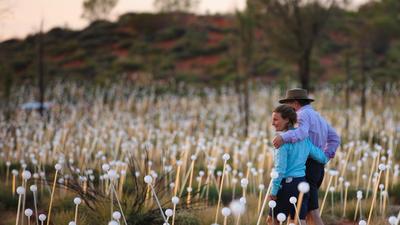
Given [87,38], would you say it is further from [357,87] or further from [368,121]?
[368,121]

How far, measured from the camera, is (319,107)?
14883mm

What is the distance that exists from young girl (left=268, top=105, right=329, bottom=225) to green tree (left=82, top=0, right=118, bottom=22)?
165ft

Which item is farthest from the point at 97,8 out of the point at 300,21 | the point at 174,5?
the point at 300,21

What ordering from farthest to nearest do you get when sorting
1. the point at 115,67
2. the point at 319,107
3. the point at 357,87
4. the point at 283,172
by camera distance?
the point at 115,67 < the point at 357,87 < the point at 319,107 < the point at 283,172

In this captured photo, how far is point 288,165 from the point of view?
425 centimetres

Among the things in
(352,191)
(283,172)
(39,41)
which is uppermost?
(39,41)

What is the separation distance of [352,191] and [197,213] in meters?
2.43

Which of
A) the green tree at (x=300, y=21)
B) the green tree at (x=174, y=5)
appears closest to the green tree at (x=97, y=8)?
A: the green tree at (x=174, y=5)

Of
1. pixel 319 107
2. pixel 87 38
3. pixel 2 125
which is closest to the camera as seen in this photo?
pixel 2 125

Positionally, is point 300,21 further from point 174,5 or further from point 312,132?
point 174,5

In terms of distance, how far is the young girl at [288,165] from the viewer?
4156 mm

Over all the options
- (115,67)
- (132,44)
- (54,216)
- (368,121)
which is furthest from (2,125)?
(132,44)

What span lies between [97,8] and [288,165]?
51.2 meters

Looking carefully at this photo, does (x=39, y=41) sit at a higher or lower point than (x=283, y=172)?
higher
